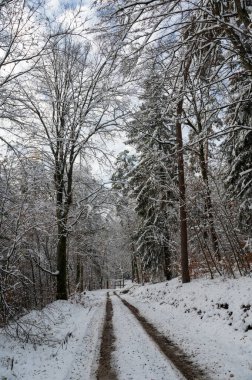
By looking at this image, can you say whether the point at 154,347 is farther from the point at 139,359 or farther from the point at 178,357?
the point at 178,357

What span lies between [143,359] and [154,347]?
3.33ft

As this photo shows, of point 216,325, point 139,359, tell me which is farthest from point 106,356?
point 216,325

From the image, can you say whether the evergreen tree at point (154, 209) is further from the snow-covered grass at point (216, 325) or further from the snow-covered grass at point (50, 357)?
the snow-covered grass at point (50, 357)

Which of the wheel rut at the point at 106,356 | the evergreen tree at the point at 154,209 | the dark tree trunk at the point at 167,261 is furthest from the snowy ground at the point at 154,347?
the dark tree trunk at the point at 167,261

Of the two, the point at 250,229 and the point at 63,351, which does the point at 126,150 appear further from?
the point at 63,351

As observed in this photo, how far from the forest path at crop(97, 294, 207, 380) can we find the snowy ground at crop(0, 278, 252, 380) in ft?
0.06

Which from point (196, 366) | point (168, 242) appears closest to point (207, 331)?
point (196, 366)

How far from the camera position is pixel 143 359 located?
24.2ft

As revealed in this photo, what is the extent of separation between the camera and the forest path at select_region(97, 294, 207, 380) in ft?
20.5

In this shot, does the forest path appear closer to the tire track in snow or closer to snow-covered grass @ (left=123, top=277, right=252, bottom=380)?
the tire track in snow

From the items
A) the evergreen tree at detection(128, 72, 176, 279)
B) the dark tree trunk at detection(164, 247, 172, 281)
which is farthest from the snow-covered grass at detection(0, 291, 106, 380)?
the dark tree trunk at detection(164, 247, 172, 281)

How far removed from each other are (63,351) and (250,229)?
950 cm

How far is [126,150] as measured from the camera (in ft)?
136

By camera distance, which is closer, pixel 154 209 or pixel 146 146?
pixel 146 146
